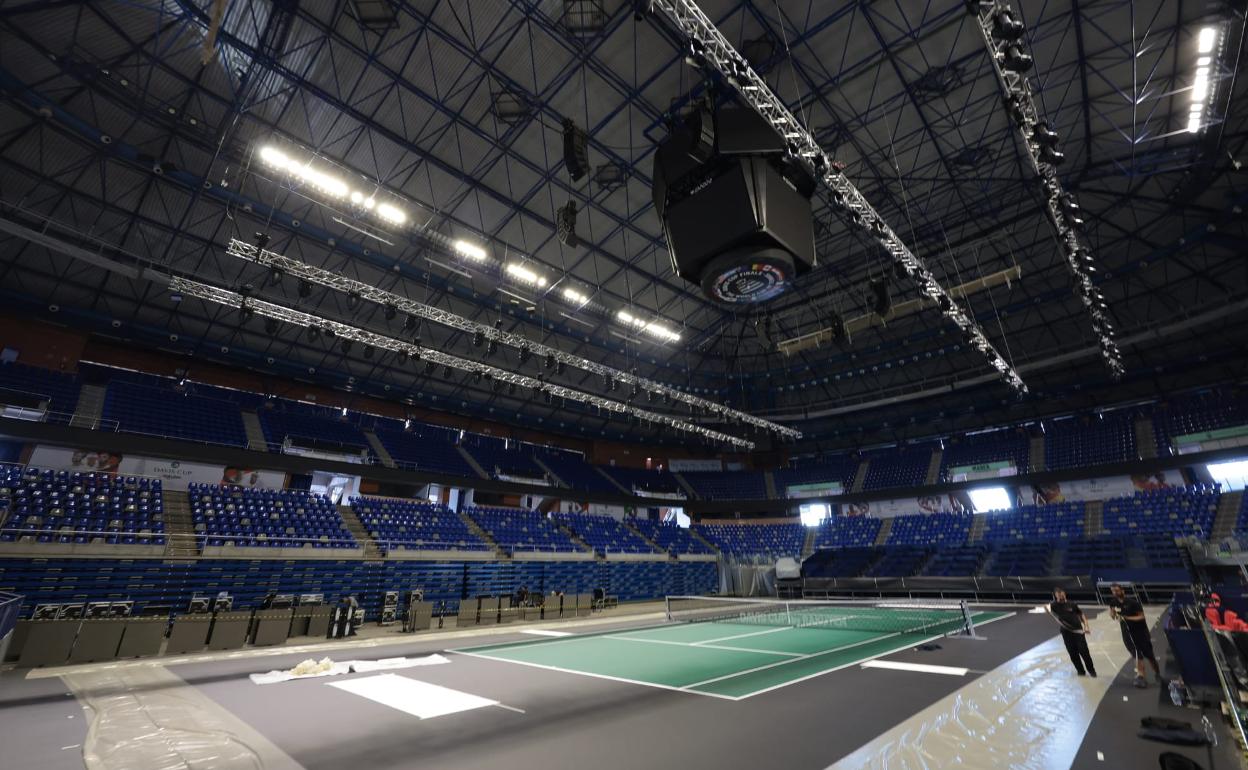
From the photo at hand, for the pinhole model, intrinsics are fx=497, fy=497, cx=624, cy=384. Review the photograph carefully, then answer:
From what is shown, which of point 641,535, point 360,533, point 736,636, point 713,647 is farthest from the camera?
point 641,535

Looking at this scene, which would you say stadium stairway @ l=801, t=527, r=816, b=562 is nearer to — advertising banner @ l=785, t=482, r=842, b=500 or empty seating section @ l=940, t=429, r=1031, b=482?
advertising banner @ l=785, t=482, r=842, b=500

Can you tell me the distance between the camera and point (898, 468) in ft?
117

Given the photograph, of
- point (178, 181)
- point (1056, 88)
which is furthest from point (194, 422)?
point (1056, 88)

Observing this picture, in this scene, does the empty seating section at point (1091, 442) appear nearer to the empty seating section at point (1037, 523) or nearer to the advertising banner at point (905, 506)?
the empty seating section at point (1037, 523)

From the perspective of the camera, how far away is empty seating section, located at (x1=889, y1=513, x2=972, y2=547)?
29.5 m

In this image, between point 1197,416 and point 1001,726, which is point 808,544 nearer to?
point 1197,416

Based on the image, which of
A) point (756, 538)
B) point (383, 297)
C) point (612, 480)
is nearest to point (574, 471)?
point (612, 480)

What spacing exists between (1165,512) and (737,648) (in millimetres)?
26702

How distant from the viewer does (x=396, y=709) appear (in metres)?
6.76

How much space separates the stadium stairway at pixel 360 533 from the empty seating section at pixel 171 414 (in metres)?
5.00

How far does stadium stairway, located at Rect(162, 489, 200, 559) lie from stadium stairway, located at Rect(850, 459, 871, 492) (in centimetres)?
3659

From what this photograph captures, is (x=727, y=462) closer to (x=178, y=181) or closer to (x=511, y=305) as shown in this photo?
(x=511, y=305)

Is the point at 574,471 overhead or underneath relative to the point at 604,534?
overhead

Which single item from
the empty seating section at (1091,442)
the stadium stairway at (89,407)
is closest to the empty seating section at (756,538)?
the empty seating section at (1091,442)
